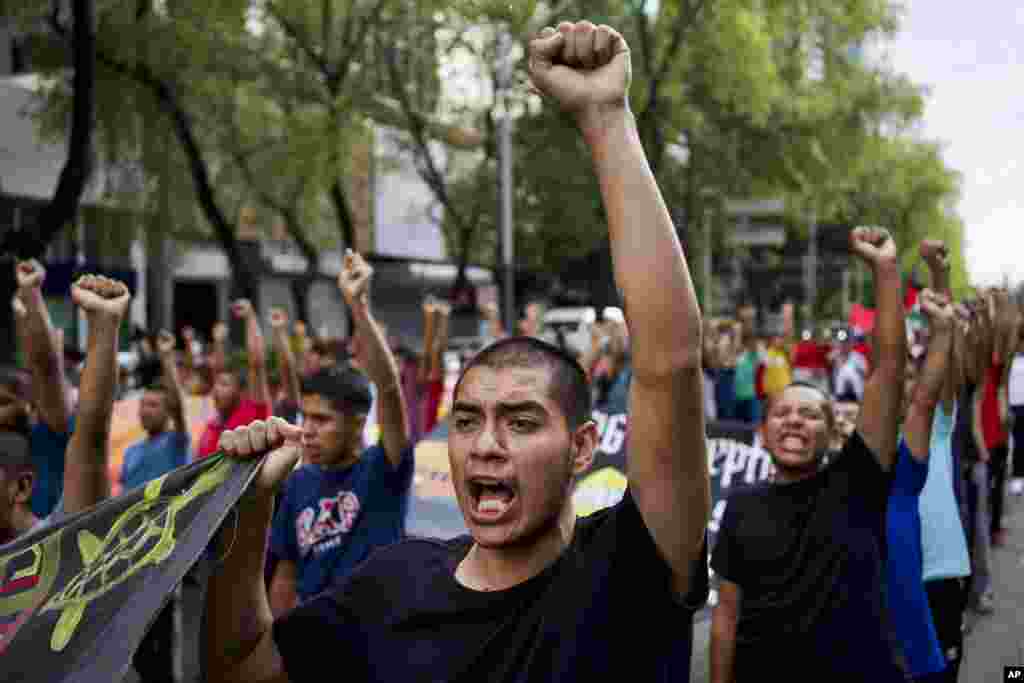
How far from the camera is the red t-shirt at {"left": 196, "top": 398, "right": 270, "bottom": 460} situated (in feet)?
21.8

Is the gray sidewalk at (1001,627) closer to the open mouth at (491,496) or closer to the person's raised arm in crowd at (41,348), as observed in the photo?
the open mouth at (491,496)

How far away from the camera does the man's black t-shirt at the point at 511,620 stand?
76.7 inches

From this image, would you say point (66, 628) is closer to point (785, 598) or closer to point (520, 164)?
point (785, 598)

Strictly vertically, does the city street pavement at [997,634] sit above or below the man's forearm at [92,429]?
below

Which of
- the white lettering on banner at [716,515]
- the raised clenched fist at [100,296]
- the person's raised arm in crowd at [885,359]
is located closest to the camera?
the raised clenched fist at [100,296]

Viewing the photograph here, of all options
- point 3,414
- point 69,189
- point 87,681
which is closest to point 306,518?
point 3,414

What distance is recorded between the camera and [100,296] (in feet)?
11.1

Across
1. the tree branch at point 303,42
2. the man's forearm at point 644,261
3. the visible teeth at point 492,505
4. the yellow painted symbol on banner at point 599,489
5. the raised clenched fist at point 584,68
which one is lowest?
the yellow painted symbol on banner at point 599,489

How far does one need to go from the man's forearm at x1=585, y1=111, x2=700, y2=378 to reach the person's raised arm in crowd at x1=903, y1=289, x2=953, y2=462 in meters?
2.26

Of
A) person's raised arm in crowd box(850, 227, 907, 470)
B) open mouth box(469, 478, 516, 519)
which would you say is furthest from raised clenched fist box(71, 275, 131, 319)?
person's raised arm in crowd box(850, 227, 907, 470)

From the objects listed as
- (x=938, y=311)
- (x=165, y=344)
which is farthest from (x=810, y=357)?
(x=938, y=311)

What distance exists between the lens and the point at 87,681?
2018 mm

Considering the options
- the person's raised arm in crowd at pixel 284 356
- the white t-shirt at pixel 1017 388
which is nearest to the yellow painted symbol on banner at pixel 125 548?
the person's raised arm in crowd at pixel 284 356

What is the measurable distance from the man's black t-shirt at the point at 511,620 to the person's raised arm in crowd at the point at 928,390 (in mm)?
2099
